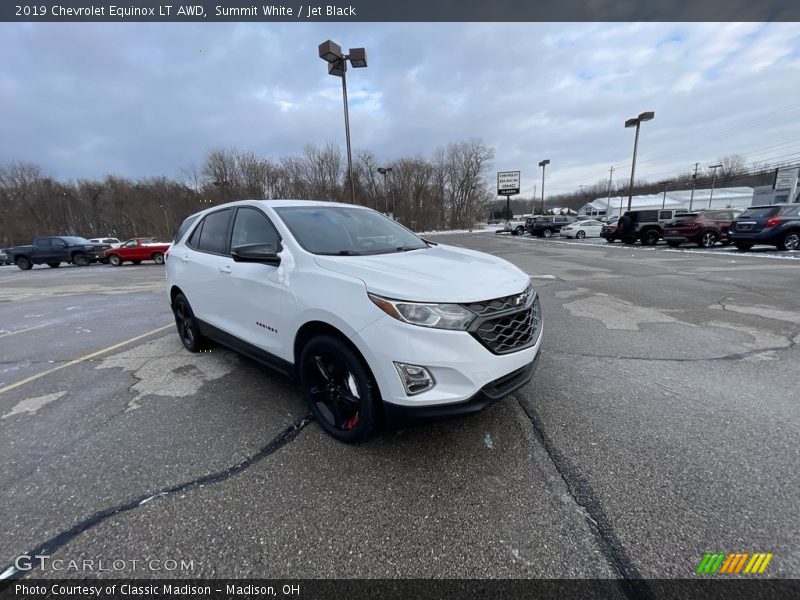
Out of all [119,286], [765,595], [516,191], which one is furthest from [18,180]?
[765,595]

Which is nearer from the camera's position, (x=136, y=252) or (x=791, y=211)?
(x=791, y=211)

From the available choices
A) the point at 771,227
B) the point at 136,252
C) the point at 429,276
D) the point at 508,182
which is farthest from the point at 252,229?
the point at 508,182

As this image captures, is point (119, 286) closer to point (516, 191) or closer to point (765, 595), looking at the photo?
point (765, 595)

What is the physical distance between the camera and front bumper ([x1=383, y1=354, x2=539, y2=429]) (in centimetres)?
212

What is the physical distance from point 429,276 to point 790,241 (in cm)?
1880

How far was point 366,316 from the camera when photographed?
7.21ft

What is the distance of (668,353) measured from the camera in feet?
13.7

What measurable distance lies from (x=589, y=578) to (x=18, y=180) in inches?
2989

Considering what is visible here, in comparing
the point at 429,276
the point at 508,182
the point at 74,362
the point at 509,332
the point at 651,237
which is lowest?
the point at 74,362

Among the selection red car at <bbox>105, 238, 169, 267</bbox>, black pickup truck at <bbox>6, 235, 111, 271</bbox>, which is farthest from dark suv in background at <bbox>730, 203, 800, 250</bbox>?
black pickup truck at <bbox>6, 235, 111, 271</bbox>

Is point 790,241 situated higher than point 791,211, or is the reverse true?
point 791,211

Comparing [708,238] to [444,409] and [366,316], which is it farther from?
[366,316]

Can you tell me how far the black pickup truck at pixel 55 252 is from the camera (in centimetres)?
2052

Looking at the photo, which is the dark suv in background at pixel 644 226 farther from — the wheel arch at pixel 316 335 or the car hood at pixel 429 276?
the wheel arch at pixel 316 335
